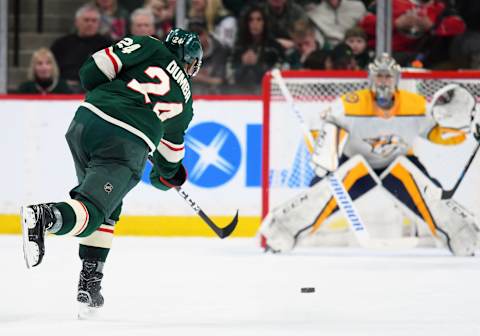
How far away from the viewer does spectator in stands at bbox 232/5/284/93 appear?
292 inches

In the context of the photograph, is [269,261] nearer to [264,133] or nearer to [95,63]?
[264,133]

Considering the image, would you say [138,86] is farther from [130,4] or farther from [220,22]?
[130,4]

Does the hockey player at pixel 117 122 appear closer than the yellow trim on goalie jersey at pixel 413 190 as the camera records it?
Yes

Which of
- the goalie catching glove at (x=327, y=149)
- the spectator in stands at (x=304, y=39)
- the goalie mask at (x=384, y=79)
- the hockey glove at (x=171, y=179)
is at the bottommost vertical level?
the goalie catching glove at (x=327, y=149)

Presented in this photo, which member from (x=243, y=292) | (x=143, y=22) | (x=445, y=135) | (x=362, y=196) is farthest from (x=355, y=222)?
(x=143, y=22)

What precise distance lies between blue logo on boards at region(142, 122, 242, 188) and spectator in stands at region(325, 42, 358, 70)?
878mm

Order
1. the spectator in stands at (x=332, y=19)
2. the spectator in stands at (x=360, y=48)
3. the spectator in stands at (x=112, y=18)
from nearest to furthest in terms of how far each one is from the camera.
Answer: the spectator in stands at (x=360, y=48)
the spectator in stands at (x=332, y=19)
the spectator in stands at (x=112, y=18)

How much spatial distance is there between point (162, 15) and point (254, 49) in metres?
0.67

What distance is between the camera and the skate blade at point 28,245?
121 inches

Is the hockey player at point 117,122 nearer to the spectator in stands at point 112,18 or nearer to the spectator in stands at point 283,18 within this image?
the spectator in stands at point 283,18

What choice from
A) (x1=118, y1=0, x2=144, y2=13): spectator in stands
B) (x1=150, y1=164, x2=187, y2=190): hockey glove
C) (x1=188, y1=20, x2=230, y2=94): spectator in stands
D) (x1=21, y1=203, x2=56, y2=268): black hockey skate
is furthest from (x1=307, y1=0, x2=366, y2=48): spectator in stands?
(x1=21, y1=203, x2=56, y2=268): black hockey skate

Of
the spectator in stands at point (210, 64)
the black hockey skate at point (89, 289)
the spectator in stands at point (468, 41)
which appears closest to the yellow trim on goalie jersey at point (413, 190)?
the spectator in stands at point (468, 41)

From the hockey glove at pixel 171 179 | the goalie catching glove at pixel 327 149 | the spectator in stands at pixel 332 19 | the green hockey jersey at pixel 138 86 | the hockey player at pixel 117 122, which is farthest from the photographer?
the spectator in stands at pixel 332 19

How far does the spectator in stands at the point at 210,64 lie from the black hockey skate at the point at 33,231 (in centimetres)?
433
